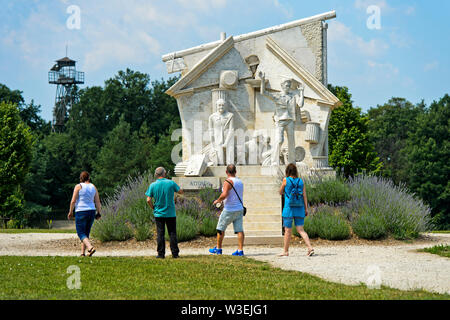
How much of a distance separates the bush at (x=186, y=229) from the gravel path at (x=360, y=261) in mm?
802

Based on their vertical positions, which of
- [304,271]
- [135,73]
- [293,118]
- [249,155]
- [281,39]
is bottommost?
[304,271]

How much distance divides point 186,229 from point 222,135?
491 cm

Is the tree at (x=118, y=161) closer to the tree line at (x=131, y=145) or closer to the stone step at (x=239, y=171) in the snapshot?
the tree line at (x=131, y=145)

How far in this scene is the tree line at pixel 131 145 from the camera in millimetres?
30938

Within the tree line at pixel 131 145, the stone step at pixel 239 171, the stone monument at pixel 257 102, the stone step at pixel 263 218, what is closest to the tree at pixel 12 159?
the tree line at pixel 131 145

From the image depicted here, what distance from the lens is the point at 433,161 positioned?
40.3 metres

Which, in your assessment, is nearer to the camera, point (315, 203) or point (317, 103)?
point (315, 203)

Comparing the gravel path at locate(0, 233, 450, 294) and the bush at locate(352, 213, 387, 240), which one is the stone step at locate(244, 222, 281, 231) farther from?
the bush at locate(352, 213, 387, 240)

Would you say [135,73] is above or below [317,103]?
above

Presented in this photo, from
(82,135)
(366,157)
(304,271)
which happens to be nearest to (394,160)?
(366,157)

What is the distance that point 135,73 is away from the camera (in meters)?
52.9

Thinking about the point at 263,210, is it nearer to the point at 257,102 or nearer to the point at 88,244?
the point at 257,102
